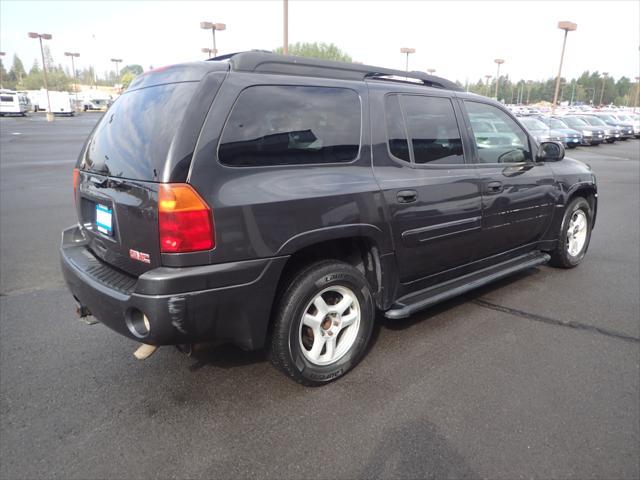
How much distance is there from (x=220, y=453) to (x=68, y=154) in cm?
1743

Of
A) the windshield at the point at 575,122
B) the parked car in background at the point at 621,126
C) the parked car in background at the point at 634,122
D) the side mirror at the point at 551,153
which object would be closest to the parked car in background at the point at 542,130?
the windshield at the point at 575,122

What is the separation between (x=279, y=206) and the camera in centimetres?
261

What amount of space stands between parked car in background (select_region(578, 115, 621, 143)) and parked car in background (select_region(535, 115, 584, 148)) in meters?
3.81

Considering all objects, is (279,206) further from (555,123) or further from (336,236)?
(555,123)

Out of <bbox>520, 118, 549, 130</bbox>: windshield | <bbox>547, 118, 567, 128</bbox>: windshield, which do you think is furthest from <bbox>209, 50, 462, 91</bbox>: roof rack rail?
<bbox>547, 118, 567, 128</bbox>: windshield

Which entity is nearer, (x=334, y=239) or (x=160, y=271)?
(x=160, y=271)

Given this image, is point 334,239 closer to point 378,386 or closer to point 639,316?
point 378,386

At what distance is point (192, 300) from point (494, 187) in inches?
105

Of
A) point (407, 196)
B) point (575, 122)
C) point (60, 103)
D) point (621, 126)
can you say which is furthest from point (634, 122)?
point (60, 103)

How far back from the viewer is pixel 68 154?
17.1 metres

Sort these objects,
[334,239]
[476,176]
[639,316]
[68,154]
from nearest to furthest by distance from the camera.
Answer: [334,239] < [476,176] < [639,316] < [68,154]

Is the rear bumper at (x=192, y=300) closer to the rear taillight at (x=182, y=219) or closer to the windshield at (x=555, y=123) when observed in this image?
the rear taillight at (x=182, y=219)

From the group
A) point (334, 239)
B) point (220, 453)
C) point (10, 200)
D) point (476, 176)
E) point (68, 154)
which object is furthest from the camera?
point (68, 154)

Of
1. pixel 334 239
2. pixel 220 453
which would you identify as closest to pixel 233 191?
Answer: pixel 334 239
